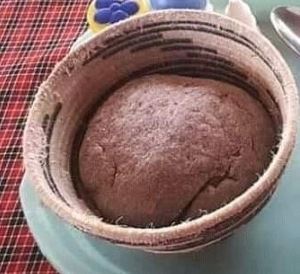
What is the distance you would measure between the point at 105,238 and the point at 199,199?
64 mm

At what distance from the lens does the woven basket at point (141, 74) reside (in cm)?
50

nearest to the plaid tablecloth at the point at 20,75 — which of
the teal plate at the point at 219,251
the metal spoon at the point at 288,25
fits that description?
the teal plate at the point at 219,251

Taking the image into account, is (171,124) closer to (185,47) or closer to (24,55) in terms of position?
(185,47)

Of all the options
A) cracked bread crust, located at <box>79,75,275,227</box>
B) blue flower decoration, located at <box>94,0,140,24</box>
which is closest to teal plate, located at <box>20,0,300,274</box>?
cracked bread crust, located at <box>79,75,275,227</box>

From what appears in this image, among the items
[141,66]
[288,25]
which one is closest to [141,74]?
[141,66]

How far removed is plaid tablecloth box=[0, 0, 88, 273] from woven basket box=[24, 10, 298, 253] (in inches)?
3.7

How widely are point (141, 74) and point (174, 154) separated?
9 cm

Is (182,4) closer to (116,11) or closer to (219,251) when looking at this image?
(116,11)

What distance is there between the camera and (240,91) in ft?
1.85

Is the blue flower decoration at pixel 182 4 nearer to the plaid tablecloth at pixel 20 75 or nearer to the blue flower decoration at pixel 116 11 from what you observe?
the blue flower decoration at pixel 116 11

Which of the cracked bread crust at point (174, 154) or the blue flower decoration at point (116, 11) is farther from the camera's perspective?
the blue flower decoration at point (116, 11)

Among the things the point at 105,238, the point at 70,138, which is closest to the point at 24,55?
the point at 70,138

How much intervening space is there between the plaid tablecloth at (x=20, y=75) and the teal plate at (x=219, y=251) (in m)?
0.05

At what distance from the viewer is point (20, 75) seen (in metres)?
0.73
